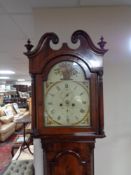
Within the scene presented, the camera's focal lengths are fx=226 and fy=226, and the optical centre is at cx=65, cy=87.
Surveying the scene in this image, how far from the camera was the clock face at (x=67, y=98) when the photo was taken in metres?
1.53

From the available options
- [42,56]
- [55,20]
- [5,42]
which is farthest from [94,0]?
[5,42]

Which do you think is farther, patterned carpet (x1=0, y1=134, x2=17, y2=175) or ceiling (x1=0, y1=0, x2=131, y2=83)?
patterned carpet (x1=0, y1=134, x2=17, y2=175)

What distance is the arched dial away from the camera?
1.53 m

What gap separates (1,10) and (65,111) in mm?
1047

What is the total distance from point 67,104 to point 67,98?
0.04 meters

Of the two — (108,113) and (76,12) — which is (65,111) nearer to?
(108,113)

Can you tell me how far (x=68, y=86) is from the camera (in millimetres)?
1545

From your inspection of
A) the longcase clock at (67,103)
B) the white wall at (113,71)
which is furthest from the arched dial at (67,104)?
the white wall at (113,71)

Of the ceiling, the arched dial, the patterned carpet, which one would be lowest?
the patterned carpet

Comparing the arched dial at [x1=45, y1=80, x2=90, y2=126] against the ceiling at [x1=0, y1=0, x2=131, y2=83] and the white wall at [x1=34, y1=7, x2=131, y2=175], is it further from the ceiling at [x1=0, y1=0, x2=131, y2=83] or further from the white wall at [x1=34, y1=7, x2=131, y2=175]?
the ceiling at [x1=0, y1=0, x2=131, y2=83]

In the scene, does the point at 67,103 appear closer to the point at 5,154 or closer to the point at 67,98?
the point at 67,98

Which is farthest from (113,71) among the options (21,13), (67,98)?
(21,13)

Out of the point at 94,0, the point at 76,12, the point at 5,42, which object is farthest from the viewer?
the point at 5,42

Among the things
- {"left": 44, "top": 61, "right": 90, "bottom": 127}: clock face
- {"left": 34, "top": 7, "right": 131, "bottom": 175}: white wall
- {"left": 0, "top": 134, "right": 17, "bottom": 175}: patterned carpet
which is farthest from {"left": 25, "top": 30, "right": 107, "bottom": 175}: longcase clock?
{"left": 0, "top": 134, "right": 17, "bottom": 175}: patterned carpet
